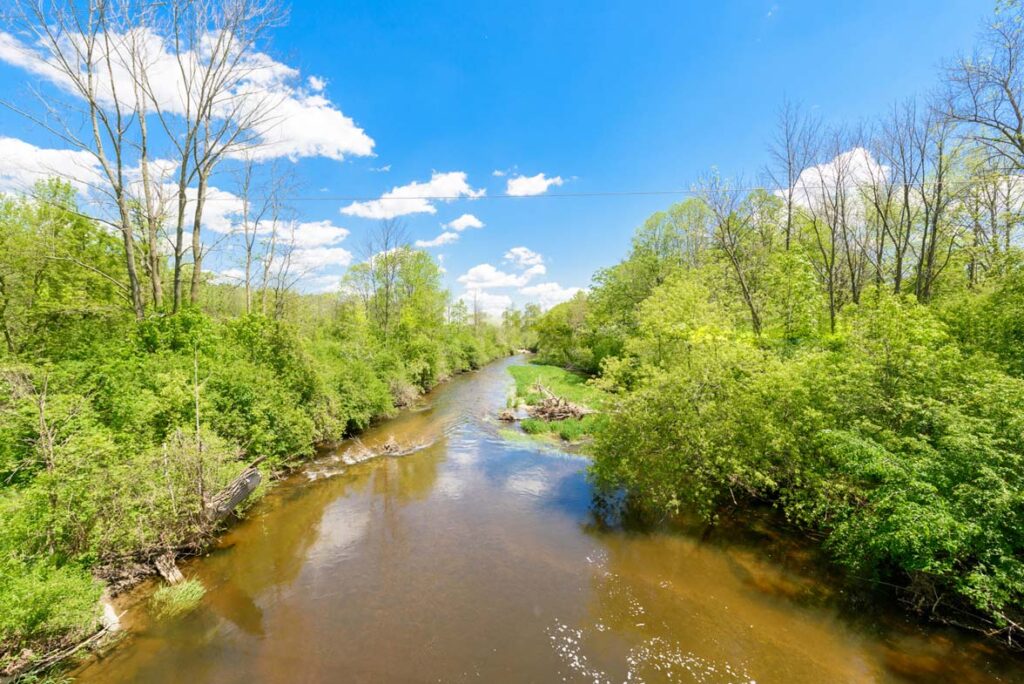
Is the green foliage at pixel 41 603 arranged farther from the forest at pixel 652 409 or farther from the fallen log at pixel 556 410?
the fallen log at pixel 556 410

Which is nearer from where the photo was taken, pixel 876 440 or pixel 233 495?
pixel 876 440

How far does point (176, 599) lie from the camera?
6906 mm

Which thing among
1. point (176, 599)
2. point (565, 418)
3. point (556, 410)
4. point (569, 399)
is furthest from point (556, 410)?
point (176, 599)

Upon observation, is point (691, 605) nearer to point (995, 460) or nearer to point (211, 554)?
point (995, 460)

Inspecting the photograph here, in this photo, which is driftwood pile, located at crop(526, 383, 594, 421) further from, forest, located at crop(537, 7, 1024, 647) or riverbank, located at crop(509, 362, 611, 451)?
forest, located at crop(537, 7, 1024, 647)

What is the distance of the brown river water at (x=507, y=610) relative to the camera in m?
5.83

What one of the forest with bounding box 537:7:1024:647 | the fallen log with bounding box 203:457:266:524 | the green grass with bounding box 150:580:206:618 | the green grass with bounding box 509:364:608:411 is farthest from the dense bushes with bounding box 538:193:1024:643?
the fallen log with bounding box 203:457:266:524

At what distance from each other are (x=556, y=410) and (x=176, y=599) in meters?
15.6

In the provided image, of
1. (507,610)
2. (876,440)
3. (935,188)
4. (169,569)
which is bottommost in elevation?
(507,610)

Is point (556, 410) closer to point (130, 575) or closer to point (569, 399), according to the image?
point (569, 399)

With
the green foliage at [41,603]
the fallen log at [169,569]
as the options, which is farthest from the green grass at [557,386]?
the green foliage at [41,603]

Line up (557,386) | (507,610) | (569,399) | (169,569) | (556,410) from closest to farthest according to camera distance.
Answer: (507,610) < (169,569) < (556,410) < (569,399) < (557,386)

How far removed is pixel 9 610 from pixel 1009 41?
24.8m

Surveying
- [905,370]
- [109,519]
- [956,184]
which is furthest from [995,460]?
[956,184]
